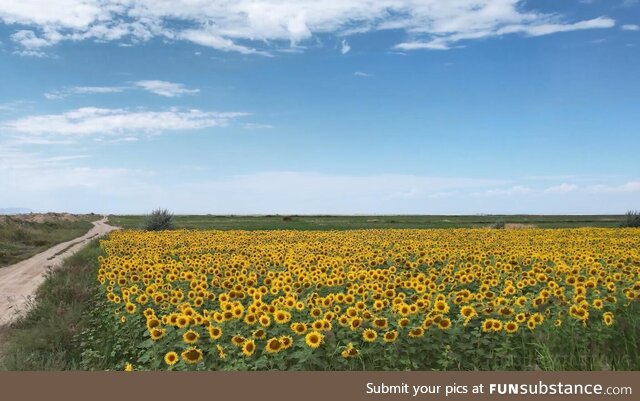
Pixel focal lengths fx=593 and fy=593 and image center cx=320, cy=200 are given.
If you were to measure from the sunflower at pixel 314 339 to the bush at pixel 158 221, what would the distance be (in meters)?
36.5

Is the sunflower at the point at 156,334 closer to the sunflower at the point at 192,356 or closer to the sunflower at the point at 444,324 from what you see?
the sunflower at the point at 192,356

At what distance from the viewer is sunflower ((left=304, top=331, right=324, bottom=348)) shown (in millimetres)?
7230

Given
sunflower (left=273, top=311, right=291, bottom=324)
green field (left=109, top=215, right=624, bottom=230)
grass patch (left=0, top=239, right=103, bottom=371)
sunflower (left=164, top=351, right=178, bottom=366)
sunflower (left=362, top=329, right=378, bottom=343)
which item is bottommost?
grass patch (left=0, top=239, right=103, bottom=371)

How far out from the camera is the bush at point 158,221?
4228cm

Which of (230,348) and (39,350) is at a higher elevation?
(230,348)

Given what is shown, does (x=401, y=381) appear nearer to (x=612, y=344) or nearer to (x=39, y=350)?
(x=612, y=344)

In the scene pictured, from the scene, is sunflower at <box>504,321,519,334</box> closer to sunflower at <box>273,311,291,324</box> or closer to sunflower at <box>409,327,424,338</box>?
sunflower at <box>409,327,424,338</box>

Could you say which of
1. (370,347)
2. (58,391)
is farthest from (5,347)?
(370,347)

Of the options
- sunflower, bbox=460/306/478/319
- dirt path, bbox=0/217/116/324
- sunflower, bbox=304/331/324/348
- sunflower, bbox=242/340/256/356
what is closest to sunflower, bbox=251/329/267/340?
sunflower, bbox=242/340/256/356

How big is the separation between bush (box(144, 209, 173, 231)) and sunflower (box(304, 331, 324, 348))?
36520mm

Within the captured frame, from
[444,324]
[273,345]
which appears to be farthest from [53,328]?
[444,324]

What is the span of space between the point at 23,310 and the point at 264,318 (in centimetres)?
995

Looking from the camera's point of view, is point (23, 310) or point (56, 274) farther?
point (56, 274)

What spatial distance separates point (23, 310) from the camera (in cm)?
1518
